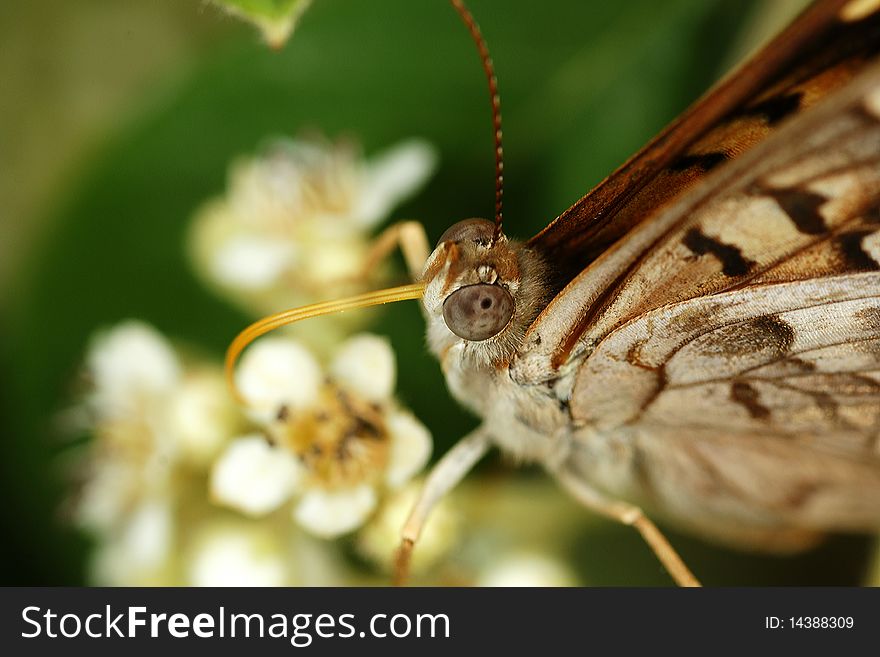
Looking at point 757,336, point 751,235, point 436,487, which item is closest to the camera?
point 751,235

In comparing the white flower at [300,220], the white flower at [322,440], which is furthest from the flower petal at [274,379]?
the white flower at [300,220]

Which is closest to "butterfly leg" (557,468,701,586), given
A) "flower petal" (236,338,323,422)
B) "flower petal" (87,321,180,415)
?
"flower petal" (236,338,323,422)

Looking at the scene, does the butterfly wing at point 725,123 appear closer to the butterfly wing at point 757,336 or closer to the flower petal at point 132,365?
the butterfly wing at point 757,336

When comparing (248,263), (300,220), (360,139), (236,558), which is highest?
(360,139)

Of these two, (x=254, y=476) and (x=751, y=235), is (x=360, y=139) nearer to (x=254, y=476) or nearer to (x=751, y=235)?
(x=254, y=476)

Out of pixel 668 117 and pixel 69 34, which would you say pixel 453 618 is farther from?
pixel 69 34

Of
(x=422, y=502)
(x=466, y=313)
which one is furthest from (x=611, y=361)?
(x=422, y=502)

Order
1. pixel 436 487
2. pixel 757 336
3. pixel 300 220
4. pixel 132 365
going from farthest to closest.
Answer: pixel 300 220 → pixel 132 365 → pixel 436 487 → pixel 757 336

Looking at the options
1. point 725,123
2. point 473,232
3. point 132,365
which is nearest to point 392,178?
point 473,232
